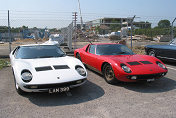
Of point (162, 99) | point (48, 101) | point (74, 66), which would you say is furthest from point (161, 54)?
point (48, 101)

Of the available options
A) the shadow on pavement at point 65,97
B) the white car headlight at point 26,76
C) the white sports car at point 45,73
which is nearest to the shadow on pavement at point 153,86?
the shadow on pavement at point 65,97

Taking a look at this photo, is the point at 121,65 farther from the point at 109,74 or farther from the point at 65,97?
the point at 65,97

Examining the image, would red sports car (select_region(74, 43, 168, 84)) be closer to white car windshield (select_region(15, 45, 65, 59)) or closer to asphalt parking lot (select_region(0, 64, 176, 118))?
asphalt parking lot (select_region(0, 64, 176, 118))

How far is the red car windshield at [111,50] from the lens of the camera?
5477mm

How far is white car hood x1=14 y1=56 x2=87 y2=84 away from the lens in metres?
3.49

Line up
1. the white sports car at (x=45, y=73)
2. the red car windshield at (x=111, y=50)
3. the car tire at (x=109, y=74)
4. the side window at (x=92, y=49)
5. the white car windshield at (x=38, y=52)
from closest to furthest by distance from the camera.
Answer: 1. the white sports car at (x=45, y=73)
2. the car tire at (x=109, y=74)
3. the white car windshield at (x=38, y=52)
4. the red car windshield at (x=111, y=50)
5. the side window at (x=92, y=49)

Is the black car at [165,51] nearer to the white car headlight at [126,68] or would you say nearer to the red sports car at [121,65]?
the red sports car at [121,65]

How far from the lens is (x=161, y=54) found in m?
7.67

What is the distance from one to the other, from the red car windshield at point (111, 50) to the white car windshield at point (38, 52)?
1306 mm

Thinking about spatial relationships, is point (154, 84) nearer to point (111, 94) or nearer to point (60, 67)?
point (111, 94)

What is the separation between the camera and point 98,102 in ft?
11.4

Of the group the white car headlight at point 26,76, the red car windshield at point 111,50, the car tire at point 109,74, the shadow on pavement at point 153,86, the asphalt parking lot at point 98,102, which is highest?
the red car windshield at point 111,50

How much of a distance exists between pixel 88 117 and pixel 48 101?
3.44 feet

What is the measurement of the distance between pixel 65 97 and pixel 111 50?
96.8 inches
